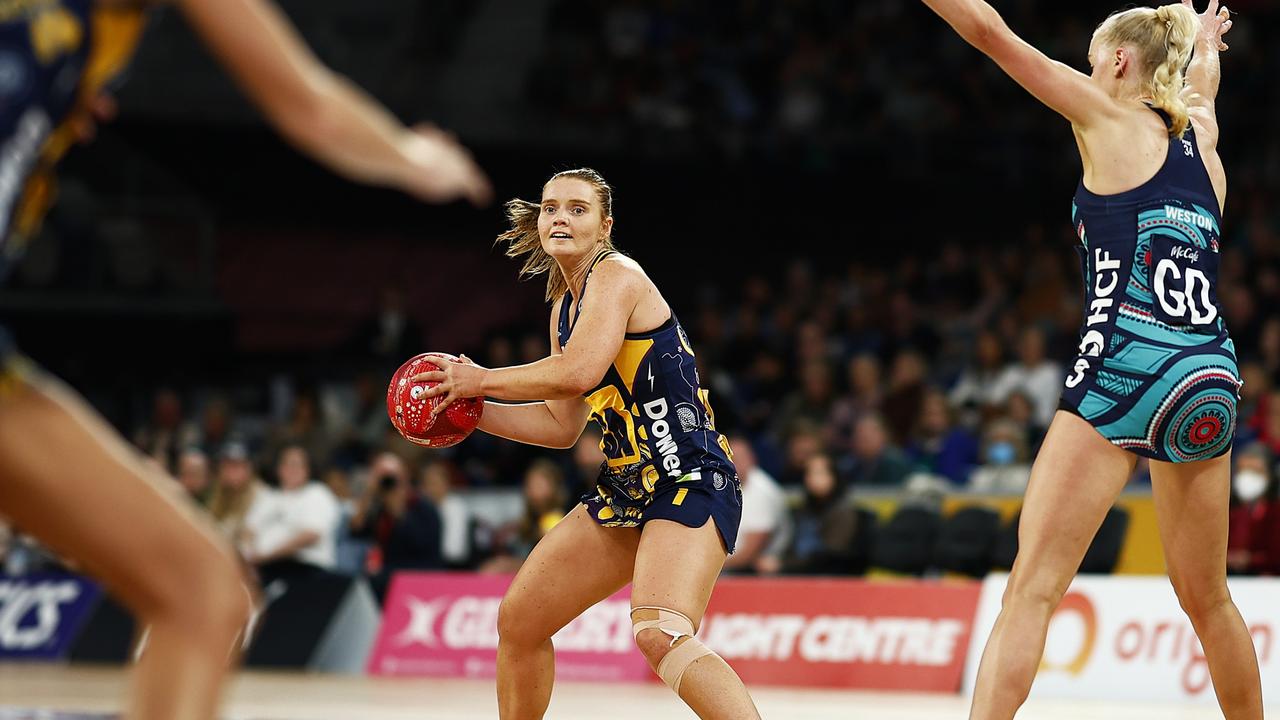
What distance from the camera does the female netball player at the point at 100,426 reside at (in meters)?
2.94

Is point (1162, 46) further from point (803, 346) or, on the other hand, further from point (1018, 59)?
point (803, 346)

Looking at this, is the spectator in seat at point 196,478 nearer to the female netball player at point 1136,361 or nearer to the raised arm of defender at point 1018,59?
the female netball player at point 1136,361

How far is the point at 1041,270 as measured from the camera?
62.5 ft

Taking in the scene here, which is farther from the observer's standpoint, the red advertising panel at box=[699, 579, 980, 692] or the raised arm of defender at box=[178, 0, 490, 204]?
the red advertising panel at box=[699, 579, 980, 692]

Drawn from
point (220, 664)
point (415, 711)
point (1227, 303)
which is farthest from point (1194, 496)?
point (1227, 303)

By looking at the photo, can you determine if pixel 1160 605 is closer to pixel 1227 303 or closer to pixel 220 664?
pixel 1227 303

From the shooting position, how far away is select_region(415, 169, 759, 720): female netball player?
5.37 m

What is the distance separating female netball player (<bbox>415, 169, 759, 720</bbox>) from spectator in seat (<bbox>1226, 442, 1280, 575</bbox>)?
262 inches

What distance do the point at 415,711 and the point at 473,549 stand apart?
4.74 meters

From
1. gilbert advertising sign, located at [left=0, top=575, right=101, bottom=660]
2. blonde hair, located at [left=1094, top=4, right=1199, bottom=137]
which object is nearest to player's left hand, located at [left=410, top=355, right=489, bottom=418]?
blonde hair, located at [left=1094, top=4, right=1199, bottom=137]

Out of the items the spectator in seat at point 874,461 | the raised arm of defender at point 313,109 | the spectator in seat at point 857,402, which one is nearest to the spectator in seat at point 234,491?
the spectator in seat at point 874,461

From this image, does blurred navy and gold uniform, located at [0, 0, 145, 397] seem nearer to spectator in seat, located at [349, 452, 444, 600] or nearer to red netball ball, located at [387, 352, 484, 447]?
red netball ball, located at [387, 352, 484, 447]

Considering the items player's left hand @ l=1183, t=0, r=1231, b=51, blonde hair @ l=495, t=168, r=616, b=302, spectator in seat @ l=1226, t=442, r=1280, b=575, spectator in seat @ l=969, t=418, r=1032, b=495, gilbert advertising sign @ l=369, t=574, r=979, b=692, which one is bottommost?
gilbert advertising sign @ l=369, t=574, r=979, b=692

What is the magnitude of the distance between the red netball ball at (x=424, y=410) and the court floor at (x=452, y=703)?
3.50m
